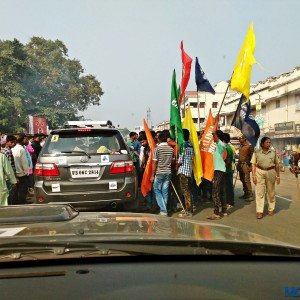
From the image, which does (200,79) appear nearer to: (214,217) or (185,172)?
(185,172)

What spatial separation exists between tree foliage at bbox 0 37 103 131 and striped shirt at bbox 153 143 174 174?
96.5ft

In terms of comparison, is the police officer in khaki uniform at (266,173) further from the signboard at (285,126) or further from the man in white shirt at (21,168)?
the signboard at (285,126)

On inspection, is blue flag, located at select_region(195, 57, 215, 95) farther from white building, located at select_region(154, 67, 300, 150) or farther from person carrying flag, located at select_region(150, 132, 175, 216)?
white building, located at select_region(154, 67, 300, 150)

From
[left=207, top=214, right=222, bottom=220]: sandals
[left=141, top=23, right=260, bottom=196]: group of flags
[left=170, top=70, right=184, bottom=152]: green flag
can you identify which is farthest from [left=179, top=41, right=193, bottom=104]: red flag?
[left=207, top=214, right=222, bottom=220]: sandals

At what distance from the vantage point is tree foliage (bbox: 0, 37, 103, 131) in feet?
127

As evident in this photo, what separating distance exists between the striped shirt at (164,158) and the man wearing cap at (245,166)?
3207 mm

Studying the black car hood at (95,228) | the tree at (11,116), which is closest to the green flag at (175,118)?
the black car hood at (95,228)

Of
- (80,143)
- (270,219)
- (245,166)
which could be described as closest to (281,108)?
(245,166)

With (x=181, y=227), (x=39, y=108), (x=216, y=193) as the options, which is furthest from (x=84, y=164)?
(x=39, y=108)

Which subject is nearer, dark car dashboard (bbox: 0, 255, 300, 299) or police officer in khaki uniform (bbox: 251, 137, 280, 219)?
dark car dashboard (bbox: 0, 255, 300, 299)

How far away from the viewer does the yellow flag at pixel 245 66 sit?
27.6ft

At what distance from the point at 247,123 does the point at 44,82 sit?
40.8 metres

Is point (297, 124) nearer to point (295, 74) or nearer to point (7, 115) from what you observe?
point (295, 74)

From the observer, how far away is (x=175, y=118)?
28.0ft
